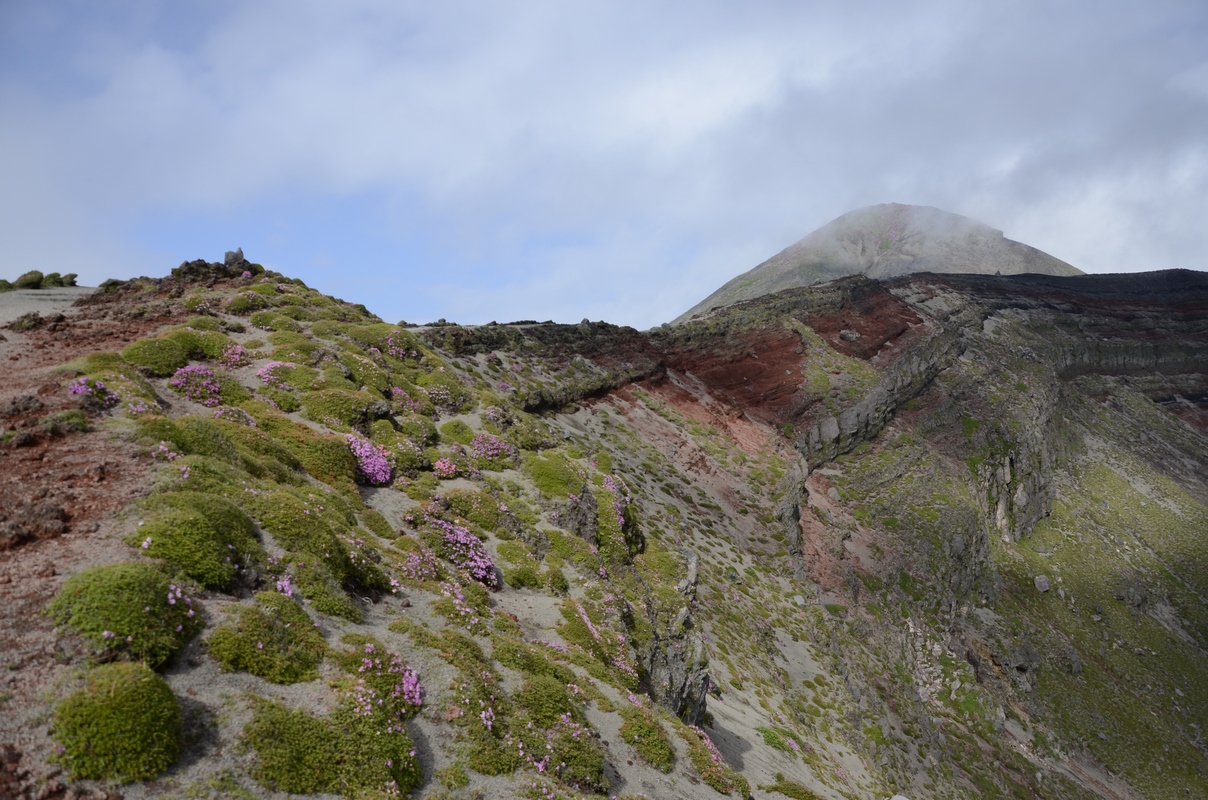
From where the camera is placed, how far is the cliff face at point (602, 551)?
39.8ft

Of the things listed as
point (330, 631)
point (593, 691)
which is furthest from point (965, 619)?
point (330, 631)

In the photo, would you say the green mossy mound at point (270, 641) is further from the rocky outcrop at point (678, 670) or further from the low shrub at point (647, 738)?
the rocky outcrop at point (678, 670)

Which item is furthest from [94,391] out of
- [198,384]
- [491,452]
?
[491,452]

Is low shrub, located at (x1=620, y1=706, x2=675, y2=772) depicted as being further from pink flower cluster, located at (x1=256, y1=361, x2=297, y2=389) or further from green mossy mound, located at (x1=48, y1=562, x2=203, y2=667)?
pink flower cluster, located at (x1=256, y1=361, x2=297, y2=389)

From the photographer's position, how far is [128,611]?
10305mm

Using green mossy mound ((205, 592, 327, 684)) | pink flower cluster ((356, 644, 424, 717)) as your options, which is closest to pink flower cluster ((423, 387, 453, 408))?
green mossy mound ((205, 592, 327, 684))

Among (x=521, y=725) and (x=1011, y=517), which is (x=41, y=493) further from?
(x=1011, y=517)

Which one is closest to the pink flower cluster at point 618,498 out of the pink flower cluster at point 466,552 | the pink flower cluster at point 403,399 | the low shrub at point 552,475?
the low shrub at point 552,475

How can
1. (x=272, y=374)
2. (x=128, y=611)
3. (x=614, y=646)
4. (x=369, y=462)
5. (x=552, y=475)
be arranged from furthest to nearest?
(x=552, y=475) < (x=272, y=374) < (x=369, y=462) < (x=614, y=646) < (x=128, y=611)

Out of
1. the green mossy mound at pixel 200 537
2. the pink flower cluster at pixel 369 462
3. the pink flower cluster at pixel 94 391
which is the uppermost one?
the pink flower cluster at pixel 94 391

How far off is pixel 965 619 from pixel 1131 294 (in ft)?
408

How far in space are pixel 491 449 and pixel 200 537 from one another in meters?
15.5

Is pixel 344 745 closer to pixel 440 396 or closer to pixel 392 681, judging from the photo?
pixel 392 681

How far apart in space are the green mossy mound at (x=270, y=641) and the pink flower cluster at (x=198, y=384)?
11.0m
